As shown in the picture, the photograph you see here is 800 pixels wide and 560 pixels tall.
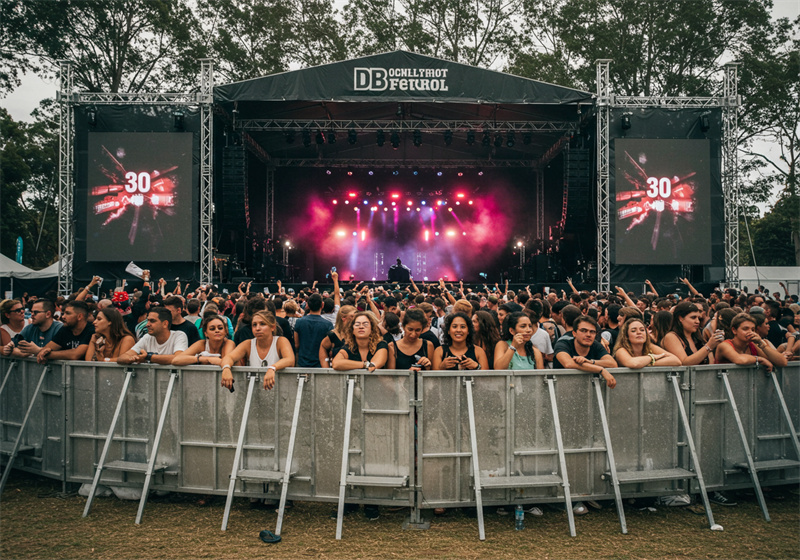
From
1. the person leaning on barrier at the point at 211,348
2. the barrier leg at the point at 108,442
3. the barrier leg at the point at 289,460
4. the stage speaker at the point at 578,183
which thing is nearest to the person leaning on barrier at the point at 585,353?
the barrier leg at the point at 289,460

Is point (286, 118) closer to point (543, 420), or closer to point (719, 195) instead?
point (719, 195)

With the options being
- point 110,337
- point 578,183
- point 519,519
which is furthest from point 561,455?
point 578,183

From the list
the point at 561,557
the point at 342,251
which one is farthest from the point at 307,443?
the point at 342,251

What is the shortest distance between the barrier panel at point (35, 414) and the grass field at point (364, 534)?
428mm

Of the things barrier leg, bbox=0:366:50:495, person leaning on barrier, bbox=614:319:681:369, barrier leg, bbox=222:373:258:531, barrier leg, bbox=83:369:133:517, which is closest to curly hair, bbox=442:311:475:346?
person leaning on barrier, bbox=614:319:681:369

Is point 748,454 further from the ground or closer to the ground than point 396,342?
closer to the ground

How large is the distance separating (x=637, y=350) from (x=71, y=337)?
5168 mm

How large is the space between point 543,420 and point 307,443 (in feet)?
6.23

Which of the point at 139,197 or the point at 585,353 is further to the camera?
the point at 139,197

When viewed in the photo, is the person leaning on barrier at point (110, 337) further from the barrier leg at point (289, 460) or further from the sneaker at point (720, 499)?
the sneaker at point (720, 499)

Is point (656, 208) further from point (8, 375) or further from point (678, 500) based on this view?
point (8, 375)

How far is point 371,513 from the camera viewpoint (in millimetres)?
4867

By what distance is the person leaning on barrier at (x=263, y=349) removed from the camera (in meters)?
5.02

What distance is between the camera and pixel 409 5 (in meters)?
30.1
